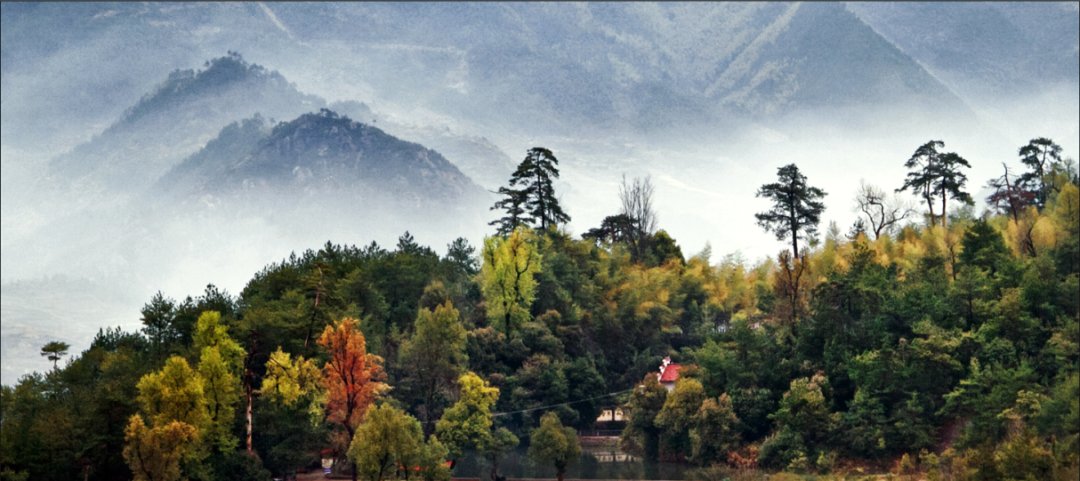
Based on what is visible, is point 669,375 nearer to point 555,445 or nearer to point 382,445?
point 555,445

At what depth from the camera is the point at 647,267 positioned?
8250 cm

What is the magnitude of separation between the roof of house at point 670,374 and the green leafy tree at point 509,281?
7.75m

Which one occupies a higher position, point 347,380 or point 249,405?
point 347,380

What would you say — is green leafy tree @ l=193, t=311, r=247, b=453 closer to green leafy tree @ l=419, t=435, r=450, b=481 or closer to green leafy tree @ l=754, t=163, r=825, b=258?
green leafy tree @ l=419, t=435, r=450, b=481

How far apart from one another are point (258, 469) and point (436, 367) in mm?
11185

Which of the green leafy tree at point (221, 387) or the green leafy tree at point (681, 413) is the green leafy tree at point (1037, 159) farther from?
the green leafy tree at point (221, 387)

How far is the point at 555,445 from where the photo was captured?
176ft

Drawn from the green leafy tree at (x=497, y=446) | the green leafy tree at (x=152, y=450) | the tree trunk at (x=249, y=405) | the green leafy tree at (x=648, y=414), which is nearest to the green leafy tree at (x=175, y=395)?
the green leafy tree at (x=152, y=450)

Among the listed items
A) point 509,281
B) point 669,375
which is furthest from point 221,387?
point 669,375

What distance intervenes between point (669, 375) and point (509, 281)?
32.5 ft

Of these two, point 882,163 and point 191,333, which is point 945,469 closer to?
point 191,333

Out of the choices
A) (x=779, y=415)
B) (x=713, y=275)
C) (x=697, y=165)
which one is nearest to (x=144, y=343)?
(x=779, y=415)

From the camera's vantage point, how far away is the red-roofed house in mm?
65875

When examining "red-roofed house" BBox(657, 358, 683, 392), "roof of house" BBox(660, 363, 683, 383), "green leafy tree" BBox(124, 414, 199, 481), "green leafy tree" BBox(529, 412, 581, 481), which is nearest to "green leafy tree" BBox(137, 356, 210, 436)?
"green leafy tree" BBox(124, 414, 199, 481)
